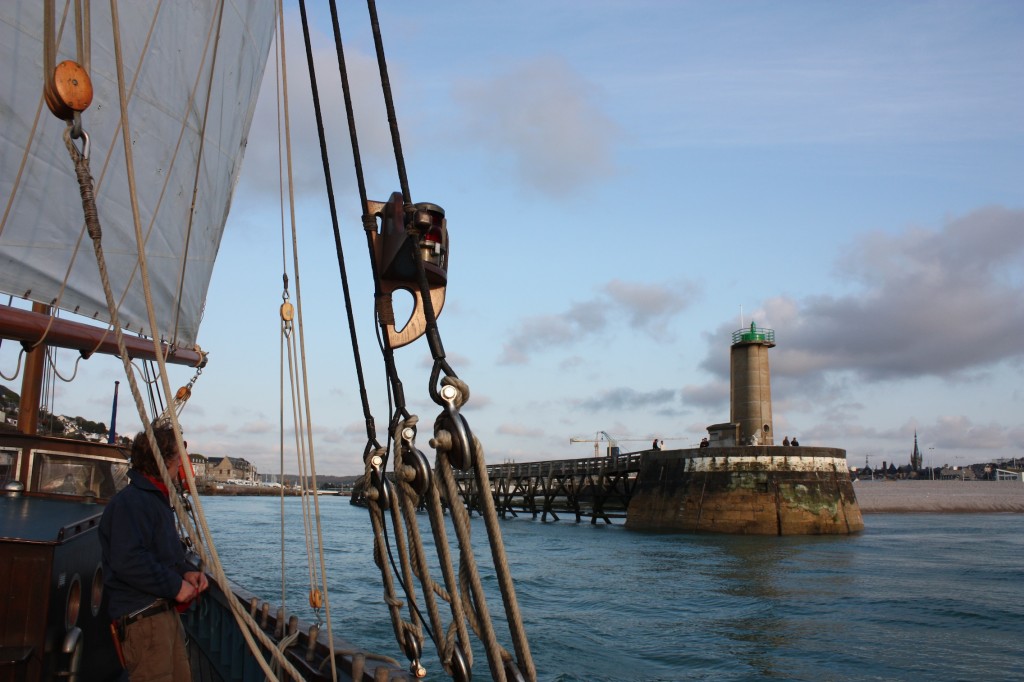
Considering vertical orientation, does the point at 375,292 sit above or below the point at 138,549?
above

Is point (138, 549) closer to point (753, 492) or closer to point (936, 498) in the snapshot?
point (753, 492)

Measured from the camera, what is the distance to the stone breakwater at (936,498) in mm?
67062

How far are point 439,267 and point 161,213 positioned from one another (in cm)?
633

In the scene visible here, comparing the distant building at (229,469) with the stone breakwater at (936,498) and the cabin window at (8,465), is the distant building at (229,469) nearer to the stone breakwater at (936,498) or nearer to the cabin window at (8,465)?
the stone breakwater at (936,498)

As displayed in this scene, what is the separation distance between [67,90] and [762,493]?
33168 millimetres

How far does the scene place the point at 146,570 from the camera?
3.31 m

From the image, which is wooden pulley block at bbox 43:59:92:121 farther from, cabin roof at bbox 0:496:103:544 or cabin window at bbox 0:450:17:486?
cabin window at bbox 0:450:17:486

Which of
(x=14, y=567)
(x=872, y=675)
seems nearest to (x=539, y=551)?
(x=872, y=675)

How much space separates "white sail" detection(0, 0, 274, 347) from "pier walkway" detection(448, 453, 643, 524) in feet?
92.0

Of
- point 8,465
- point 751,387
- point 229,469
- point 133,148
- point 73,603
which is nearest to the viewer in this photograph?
point 73,603

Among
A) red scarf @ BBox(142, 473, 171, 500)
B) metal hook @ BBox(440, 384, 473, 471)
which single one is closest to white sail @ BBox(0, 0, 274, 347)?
red scarf @ BBox(142, 473, 171, 500)

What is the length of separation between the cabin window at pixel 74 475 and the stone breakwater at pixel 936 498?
218ft

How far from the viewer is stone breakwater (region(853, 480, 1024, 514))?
67.1 m

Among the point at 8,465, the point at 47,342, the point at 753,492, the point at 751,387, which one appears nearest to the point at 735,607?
the point at 47,342
